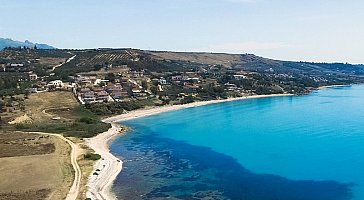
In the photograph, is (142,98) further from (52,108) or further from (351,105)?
(351,105)

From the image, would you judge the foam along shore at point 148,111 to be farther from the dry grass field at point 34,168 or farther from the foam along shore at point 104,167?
the dry grass field at point 34,168

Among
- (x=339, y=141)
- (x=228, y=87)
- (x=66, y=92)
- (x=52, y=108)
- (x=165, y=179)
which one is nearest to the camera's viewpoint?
(x=165, y=179)

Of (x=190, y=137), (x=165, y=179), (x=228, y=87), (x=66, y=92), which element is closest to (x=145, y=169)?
(x=165, y=179)

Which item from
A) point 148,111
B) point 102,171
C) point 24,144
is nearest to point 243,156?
point 102,171

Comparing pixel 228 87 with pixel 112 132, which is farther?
pixel 228 87

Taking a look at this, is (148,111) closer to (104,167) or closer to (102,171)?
(104,167)

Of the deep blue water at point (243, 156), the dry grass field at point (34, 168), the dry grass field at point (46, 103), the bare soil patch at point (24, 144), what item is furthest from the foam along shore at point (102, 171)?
the dry grass field at point (46, 103)

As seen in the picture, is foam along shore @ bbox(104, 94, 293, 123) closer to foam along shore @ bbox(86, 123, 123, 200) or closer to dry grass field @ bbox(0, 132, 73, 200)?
foam along shore @ bbox(86, 123, 123, 200)
